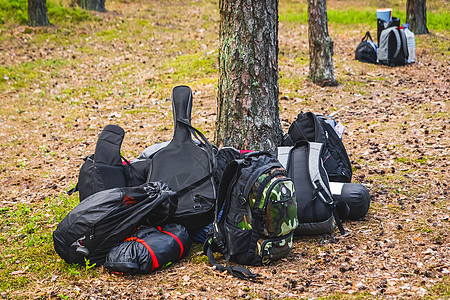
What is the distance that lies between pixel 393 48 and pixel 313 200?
8.47m

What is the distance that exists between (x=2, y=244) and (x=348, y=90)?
7.30m

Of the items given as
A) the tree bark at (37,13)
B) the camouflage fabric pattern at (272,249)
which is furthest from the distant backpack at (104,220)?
the tree bark at (37,13)

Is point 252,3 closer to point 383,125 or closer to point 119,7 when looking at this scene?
point 383,125

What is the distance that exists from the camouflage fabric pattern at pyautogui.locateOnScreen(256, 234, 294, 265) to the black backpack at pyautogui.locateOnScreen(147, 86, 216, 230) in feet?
2.23

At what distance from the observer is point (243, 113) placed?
5129mm

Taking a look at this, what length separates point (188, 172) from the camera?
4.42 metres

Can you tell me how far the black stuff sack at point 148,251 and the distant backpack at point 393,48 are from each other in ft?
30.0

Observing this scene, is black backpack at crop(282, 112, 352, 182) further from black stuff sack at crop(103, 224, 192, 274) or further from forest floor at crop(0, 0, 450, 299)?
black stuff sack at crop(103, 224, 192, 274)

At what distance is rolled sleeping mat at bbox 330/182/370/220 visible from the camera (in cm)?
454

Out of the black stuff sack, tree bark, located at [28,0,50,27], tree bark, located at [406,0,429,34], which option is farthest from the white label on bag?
tree bark, located at [28,0,50,27]

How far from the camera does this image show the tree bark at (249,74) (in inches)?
199

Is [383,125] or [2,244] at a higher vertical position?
[383,125]

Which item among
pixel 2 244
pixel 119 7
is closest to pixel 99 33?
pixel 119 7

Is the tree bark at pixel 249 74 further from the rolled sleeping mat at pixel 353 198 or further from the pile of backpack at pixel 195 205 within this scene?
the rolled sleeping mat at pixel 353 198
